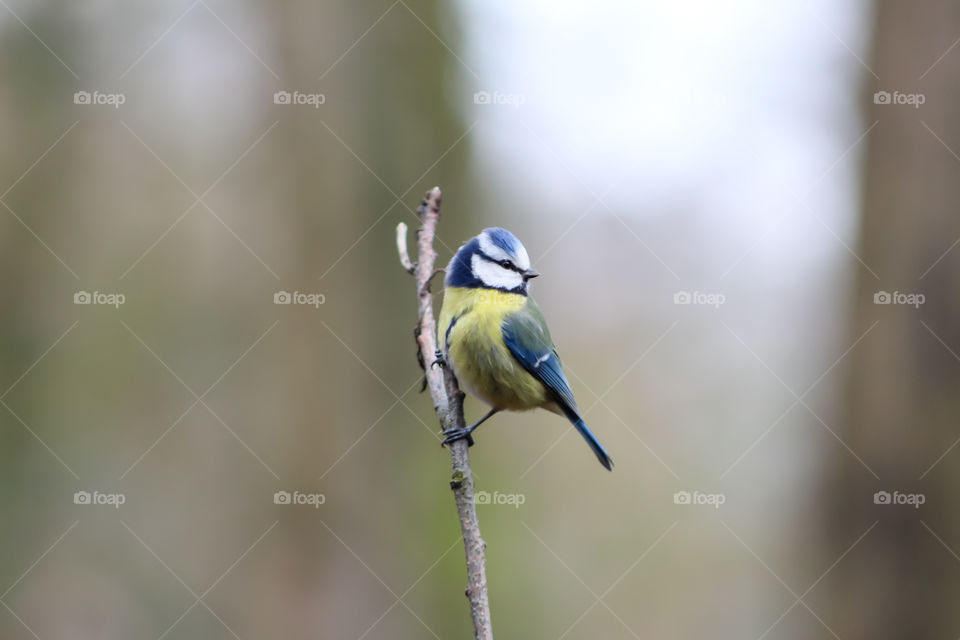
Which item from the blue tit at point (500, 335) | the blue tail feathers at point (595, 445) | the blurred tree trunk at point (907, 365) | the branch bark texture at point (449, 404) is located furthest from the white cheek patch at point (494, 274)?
the blurred tree trunk at point (907, 365)

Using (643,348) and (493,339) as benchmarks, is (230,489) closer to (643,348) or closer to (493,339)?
(493,339)

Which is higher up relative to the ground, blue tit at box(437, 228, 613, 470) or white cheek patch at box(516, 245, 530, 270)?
white cheek patch at box(516, 245, 530, 270)

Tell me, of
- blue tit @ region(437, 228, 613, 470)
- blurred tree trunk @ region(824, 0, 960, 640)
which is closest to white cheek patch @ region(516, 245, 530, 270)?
blue tit @ region(437, 228, 613, 470)

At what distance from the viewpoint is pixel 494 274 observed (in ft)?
10.1

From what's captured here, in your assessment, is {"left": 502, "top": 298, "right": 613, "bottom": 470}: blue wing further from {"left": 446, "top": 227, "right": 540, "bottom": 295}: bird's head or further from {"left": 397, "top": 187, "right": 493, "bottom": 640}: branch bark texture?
{"left": 397, "top": 187, "right": 493, "bottom": 640}: branch bark texture

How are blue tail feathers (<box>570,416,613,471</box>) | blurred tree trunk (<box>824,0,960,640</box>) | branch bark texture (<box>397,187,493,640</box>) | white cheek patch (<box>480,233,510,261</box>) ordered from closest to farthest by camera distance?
1. branch bark texture (<box>397,187,493,640</box>)
2. blue tail feathers (<box>570,416,613,471</box>)
3. white cheek patch (<box>480,233,510,261</box>)
4. blurred tree trunk (<box>824,0,960,640</box>)

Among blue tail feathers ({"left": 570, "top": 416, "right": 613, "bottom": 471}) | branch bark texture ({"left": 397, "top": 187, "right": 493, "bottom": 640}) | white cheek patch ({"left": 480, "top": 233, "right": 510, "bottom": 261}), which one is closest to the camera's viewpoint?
branch bark texture ({"left": 397, "top": 187, "right": 493, "bottom": 640})

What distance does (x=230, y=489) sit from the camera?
5410 mm

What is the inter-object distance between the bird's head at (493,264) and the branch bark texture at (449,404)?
543 millimetres

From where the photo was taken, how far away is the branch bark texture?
1.49m

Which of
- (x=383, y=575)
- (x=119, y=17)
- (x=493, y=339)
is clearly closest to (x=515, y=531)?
(x=383, y=575)

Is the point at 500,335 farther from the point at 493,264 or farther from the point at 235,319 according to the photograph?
the point at 235,319

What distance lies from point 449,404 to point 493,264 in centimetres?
96

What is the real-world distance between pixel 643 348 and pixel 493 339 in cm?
689
